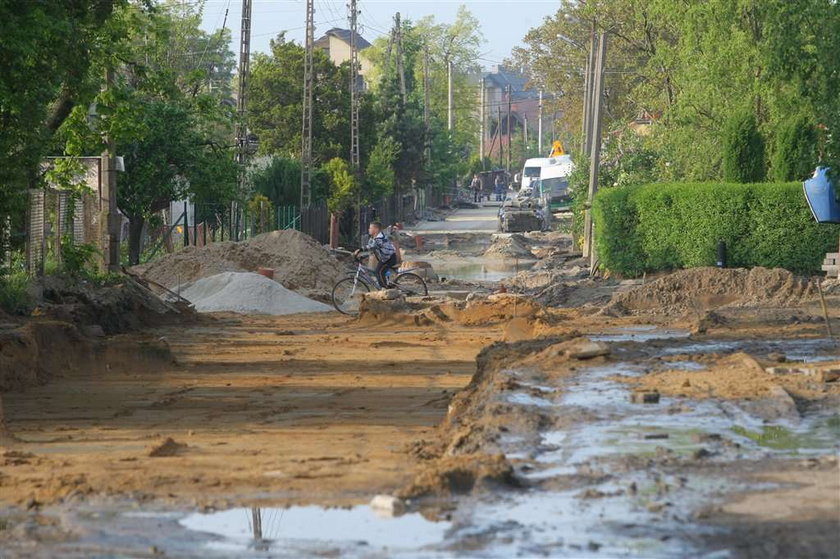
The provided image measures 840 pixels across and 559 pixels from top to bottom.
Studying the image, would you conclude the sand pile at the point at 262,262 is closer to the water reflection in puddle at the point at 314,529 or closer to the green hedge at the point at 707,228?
the green hedge at the point at 707,228

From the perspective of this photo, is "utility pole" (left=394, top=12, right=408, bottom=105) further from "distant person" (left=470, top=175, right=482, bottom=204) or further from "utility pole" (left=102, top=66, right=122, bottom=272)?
"utility pole" (left=102, top=66, right=122, bottom=272)

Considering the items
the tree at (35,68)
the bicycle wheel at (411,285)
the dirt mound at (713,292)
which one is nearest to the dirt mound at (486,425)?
the tree at (35,68)

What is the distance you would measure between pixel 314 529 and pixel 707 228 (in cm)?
2475

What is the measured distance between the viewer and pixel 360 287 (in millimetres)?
27203

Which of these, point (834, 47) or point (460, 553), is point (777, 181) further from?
point (460, 553)

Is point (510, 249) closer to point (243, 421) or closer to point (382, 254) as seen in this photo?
point (382, 254)

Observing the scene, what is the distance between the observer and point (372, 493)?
8867mm

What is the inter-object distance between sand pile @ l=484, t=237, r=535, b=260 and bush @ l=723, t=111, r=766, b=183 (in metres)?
17.4

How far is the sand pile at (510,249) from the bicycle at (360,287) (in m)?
21.7

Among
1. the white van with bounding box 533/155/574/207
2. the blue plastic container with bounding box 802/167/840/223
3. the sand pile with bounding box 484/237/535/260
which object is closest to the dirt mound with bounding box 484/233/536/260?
the sand pile with bounding box 484/237/535/260

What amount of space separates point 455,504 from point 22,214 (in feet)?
49.0

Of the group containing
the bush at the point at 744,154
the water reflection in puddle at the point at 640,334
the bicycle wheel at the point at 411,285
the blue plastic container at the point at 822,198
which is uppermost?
the bush at the point at 744,154

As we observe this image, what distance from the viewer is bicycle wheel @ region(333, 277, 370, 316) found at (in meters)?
27.1

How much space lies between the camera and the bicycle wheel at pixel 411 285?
27.7 meters
